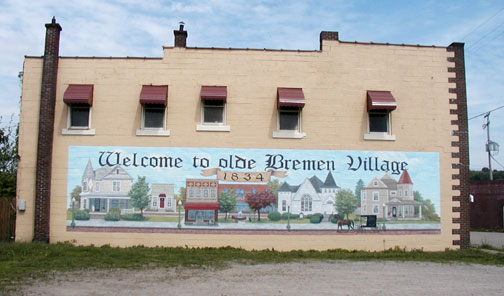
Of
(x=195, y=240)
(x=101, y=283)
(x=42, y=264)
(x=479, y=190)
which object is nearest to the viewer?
(x=101, y=283)

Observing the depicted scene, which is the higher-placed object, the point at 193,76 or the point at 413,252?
the point at 193,76

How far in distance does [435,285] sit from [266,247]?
6.69m

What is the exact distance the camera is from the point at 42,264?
500 inches

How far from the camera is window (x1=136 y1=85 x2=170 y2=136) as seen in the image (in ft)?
53.7

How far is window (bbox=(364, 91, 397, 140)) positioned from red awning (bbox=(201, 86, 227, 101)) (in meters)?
4.98

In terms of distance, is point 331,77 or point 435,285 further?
point 331,77

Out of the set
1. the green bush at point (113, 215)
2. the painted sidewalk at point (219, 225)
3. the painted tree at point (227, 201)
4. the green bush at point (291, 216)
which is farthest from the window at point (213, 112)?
the green bush at point (113, 215)

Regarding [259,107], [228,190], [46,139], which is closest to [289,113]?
[259,107]

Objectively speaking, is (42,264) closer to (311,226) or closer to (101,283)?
(101,283)

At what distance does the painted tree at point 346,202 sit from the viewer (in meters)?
17.0

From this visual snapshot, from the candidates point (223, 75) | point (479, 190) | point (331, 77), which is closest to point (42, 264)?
point (223, 75)

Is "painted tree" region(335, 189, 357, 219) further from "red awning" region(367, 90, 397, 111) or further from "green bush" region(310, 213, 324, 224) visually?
"red awning" region(367, 90, 397, 111)

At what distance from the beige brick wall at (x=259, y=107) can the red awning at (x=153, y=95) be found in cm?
33

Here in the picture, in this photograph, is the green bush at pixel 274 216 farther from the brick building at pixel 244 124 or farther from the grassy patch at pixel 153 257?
the grassy patch at pixel 153 257
